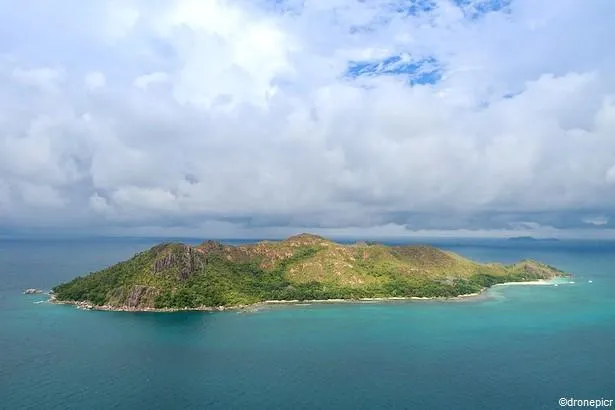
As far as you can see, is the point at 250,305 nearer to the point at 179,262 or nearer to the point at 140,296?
the point at 179,262

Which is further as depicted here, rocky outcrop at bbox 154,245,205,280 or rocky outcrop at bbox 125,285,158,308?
rocky outcrop at bbox 154,245,205,280

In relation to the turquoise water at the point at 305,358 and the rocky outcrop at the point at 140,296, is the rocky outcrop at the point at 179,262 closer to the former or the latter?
the rocky outcrop at the point at 140,296

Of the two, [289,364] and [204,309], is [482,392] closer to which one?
[289,364]

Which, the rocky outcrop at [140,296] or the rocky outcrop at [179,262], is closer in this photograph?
the rocky outcrop at [140,296]

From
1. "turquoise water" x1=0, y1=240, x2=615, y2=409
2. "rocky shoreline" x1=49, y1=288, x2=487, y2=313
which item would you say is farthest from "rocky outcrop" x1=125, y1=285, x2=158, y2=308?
"turquoise water" x1=0, y1=240, x2=615, y2=409

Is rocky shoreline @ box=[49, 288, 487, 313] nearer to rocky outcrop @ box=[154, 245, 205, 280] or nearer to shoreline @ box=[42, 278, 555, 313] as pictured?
shoreline @ box=[42, 278, 555, 313]

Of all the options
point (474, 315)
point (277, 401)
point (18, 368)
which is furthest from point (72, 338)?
point (474, 315)

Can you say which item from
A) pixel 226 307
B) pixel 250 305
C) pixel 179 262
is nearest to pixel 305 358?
pixel 226 307

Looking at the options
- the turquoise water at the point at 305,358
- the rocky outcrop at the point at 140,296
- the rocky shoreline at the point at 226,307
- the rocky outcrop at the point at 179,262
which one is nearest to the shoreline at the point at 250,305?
the rocky shoreline at the point at 226,307
